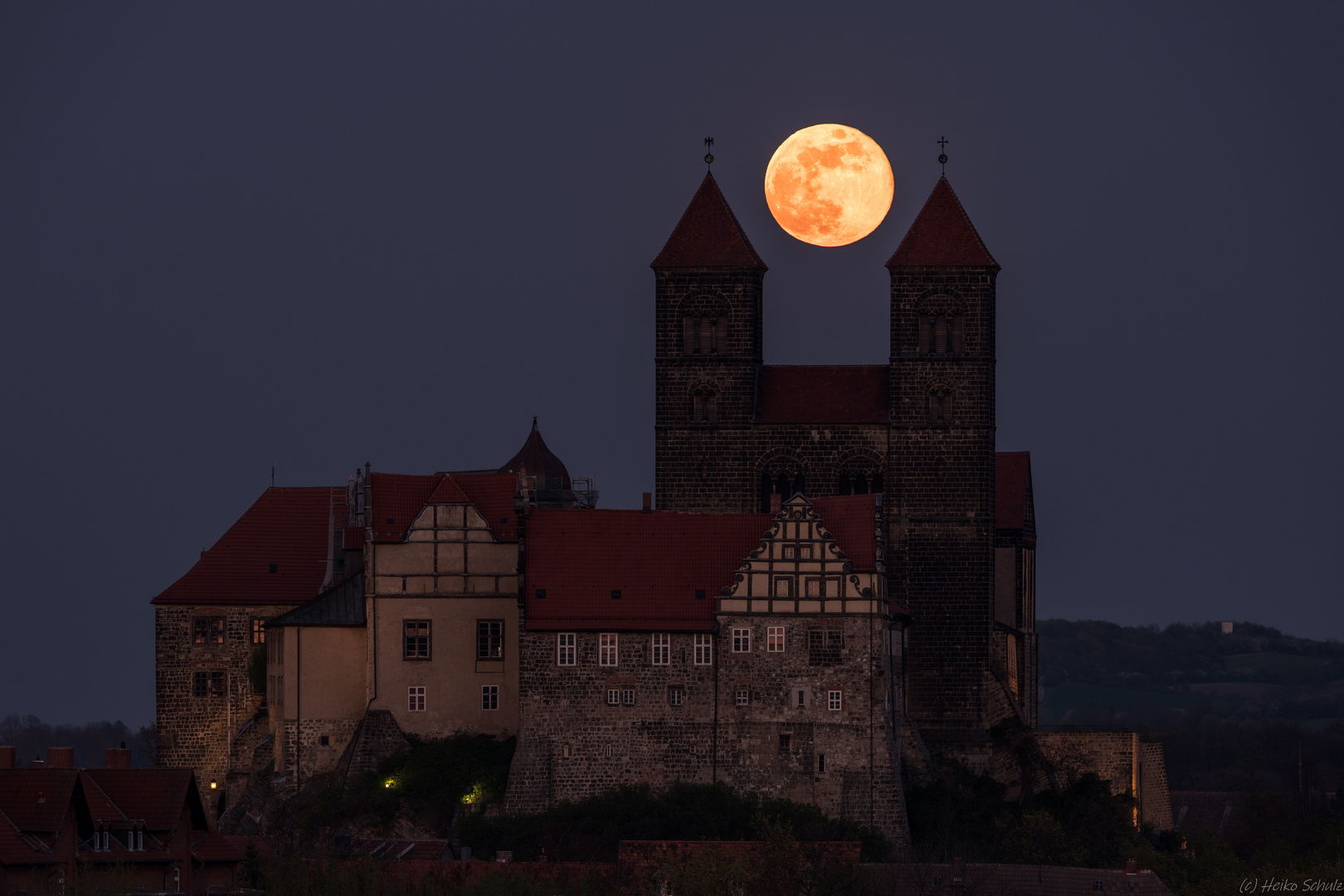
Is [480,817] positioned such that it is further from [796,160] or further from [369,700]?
[796,160]

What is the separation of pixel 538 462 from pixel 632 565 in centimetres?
2413

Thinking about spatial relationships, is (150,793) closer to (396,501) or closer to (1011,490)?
(396,501)

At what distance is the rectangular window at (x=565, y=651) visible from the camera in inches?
3049

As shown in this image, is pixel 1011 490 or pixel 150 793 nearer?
pixel 150 793

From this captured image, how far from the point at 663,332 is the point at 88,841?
3081 centimetres

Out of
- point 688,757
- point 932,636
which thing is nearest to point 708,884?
point 688,757

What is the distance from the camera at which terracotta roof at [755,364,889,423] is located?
3445 inches

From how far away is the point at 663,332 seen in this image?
8894 cm

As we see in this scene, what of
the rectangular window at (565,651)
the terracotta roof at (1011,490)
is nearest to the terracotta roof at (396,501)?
the rectangular window at (565,651)

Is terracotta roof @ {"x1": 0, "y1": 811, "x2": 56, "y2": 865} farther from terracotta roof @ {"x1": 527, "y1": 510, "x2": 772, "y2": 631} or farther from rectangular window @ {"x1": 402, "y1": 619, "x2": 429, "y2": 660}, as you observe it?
terracotta roof @ {"x1": 527, "y1": 510, "x2": 772, "y2": 631}

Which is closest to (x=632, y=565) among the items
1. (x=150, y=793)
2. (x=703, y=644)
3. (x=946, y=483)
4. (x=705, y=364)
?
(x=703, y=644)

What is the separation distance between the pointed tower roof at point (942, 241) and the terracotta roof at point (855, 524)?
10.5 m

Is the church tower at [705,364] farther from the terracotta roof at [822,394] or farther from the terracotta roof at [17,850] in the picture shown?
the terracotta roof at [17,850]

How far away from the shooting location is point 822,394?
8825 cm
